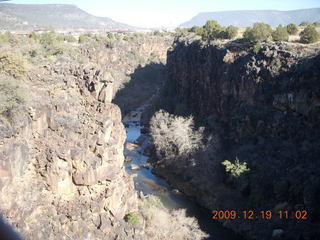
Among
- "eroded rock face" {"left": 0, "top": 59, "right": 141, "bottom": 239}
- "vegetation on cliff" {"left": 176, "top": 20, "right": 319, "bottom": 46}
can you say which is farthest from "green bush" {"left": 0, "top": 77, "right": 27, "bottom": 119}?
"vegetation on cliff" {"left": 176, "top": 20, "right": 319, "bottom": 46}

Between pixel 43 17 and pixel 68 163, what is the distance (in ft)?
170

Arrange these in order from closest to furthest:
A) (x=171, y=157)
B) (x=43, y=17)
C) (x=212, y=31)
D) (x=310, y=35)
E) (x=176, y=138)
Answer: (x=176, y=138), (x=171, y=157), (x=310, y=35), (x=212, y=31), (x=43, y=17)

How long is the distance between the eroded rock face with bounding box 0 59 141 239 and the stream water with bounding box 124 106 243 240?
528 cm

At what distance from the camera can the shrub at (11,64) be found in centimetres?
1511

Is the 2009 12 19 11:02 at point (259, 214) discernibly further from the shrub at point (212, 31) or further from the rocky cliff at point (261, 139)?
the shrub at point (212, 31)

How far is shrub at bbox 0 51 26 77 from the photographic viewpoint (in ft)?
49.6

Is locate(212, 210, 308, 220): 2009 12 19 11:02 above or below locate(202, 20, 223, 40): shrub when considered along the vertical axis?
below

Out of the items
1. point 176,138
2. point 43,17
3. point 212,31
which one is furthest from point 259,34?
point 43,17

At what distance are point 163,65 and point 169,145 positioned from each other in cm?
3993

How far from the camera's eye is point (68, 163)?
48.2ft

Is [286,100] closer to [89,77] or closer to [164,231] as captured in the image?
[164,231]

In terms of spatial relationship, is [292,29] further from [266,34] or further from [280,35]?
[266,34]

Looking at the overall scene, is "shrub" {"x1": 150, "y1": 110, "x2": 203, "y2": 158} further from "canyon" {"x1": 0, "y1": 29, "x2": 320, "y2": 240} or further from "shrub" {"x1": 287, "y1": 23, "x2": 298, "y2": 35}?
"shrub" {"x1": 287, "y1": 23, "x2": 298, "y2": 35}

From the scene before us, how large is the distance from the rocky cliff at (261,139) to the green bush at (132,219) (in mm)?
6710
